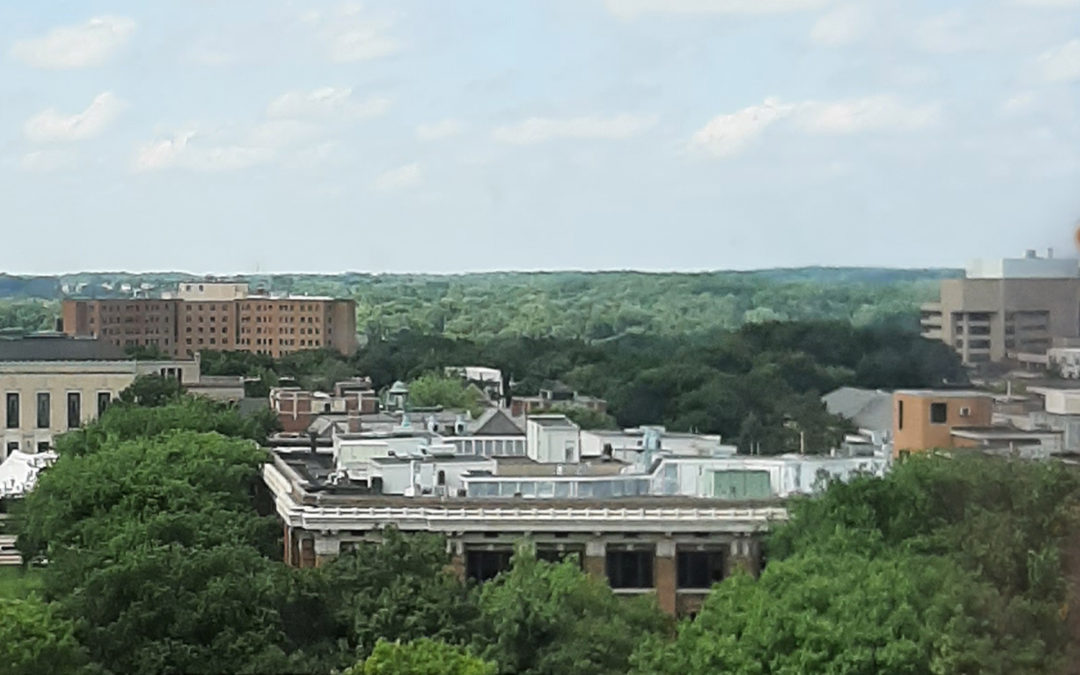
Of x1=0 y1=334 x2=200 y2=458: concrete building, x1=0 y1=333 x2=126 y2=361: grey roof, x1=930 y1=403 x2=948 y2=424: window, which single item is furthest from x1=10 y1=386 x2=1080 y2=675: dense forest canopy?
x1=0 y1=333 x2=126 y2=361: grey roof

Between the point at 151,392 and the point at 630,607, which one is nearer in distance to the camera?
the point at 630,607

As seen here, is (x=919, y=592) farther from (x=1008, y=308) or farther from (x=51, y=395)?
(x=51, y=395)

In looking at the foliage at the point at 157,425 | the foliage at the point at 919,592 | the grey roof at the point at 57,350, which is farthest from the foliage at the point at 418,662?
the grey roof at the point at 57,350

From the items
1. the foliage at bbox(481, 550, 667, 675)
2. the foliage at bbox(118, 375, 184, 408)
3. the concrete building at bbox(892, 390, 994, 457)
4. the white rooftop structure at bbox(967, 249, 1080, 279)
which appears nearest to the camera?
the white rooftop structure at bbox(967, 249, 1080, 279)

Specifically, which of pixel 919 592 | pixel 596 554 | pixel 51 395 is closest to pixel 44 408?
pixel 51 395

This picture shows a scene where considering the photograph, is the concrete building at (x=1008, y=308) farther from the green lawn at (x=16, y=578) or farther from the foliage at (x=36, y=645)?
the green lawn at (x=16, y=578)

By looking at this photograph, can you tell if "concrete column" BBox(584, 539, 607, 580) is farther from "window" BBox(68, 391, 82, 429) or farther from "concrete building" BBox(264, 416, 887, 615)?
"window" BBox(68, 391, 82, 429)
